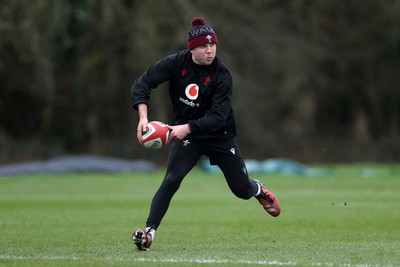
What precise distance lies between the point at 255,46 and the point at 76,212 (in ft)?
73.5

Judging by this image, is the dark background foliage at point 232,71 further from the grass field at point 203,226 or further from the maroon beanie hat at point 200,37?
the maroon beanie hat at point 200,37

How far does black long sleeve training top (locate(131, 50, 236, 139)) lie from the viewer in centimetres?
891

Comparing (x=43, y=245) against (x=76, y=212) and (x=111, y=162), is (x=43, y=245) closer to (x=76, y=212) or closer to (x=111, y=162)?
(x=76, y=212)

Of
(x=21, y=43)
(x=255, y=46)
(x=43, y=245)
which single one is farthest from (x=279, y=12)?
(x=43, y=245)

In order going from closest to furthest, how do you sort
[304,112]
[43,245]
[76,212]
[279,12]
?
[43,245] → [76,212] → [279,12] → [304,112]

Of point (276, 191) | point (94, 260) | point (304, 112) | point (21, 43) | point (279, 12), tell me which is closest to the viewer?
point (94, 260)

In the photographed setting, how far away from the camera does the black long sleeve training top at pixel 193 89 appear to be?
8.91m

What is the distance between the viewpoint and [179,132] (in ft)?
28.3

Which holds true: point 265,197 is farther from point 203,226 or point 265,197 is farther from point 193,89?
point 203,226

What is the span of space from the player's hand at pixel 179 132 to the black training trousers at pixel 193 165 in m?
0.37

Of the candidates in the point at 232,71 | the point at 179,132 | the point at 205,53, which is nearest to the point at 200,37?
the point at 205,53

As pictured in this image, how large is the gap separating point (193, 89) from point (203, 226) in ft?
10.8

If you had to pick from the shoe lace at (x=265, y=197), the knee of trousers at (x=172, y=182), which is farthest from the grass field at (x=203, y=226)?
the knee of trousers at (x=172, y=182)

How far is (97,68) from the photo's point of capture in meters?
36.3
